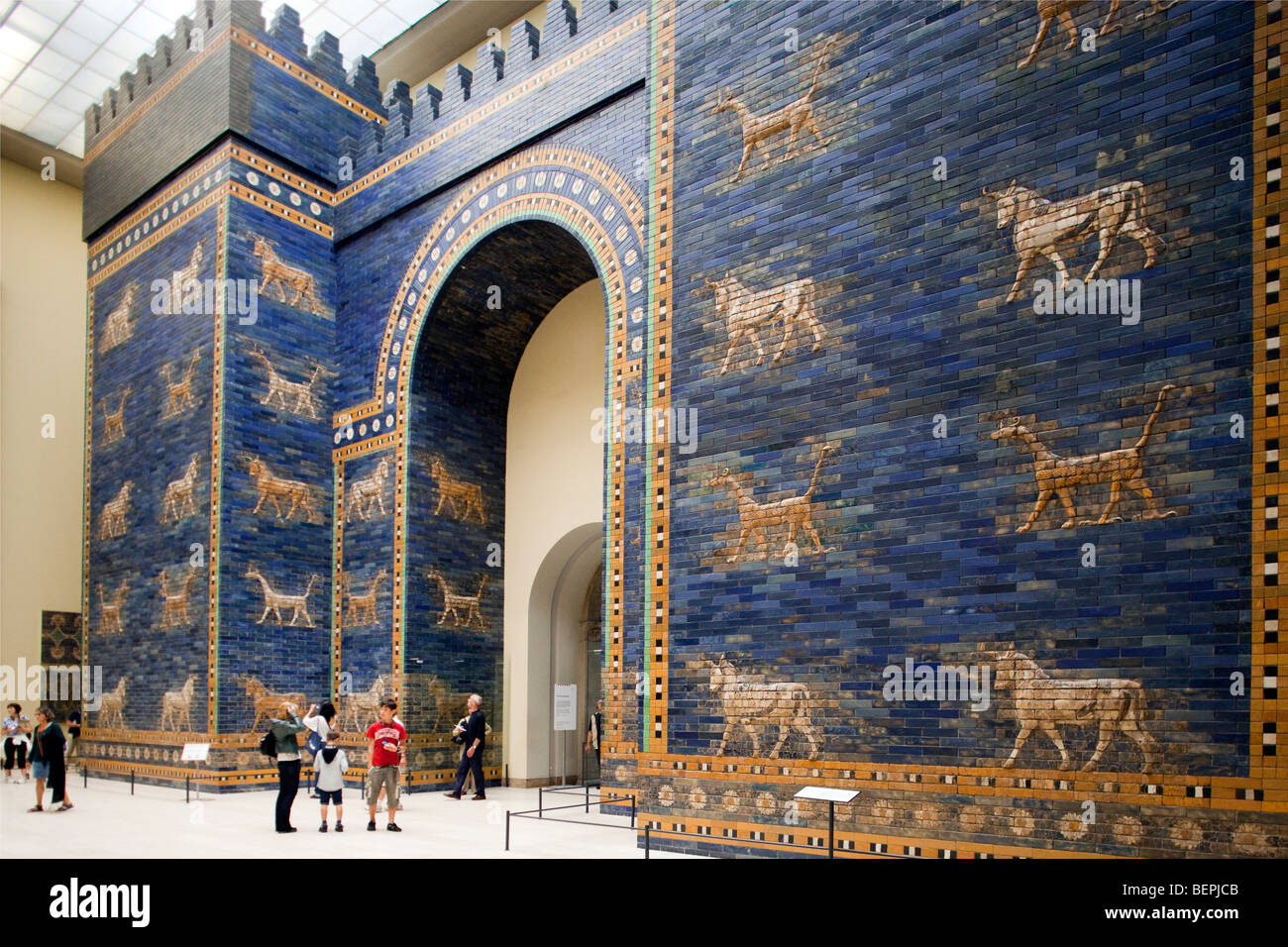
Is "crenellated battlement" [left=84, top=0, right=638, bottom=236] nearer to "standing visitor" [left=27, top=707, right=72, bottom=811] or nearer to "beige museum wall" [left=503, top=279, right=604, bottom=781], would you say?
"beige museum wall" [left=503, top=279, right=604, bottom=781]

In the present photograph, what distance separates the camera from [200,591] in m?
14.3

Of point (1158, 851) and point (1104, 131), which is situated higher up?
point (1104, 131)

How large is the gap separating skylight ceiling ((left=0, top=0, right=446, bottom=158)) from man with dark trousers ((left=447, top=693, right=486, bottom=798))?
11.8 m

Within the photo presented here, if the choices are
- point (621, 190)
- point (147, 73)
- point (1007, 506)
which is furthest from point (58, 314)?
point (1007, 506)

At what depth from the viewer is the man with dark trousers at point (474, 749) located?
12.9m

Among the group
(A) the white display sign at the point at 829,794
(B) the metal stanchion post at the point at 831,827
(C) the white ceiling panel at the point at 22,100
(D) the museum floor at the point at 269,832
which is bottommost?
(D) the museum floor at the point at 269,832

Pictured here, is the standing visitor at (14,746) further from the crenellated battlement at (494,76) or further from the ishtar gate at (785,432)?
the crenellated battlement at (494,76)

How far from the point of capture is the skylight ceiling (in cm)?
1675

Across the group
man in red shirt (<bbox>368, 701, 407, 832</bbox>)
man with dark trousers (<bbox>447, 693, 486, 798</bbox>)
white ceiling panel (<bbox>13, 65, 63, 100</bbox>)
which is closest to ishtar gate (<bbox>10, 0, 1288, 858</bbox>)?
man with dark trousers (<bbox>447, 693, 486, 798</bbox>)

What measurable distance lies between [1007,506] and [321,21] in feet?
51.7

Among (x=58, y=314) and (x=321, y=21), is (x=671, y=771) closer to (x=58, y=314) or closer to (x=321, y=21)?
(x=321, y=21)

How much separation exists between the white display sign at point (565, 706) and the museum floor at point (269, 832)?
1.31 meters

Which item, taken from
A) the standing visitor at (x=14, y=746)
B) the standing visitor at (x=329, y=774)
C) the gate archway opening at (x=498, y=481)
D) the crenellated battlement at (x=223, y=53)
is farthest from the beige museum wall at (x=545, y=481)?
the standing visitor at (x=14, y=746)

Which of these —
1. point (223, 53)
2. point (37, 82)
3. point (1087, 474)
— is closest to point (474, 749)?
point (1087, 474)
